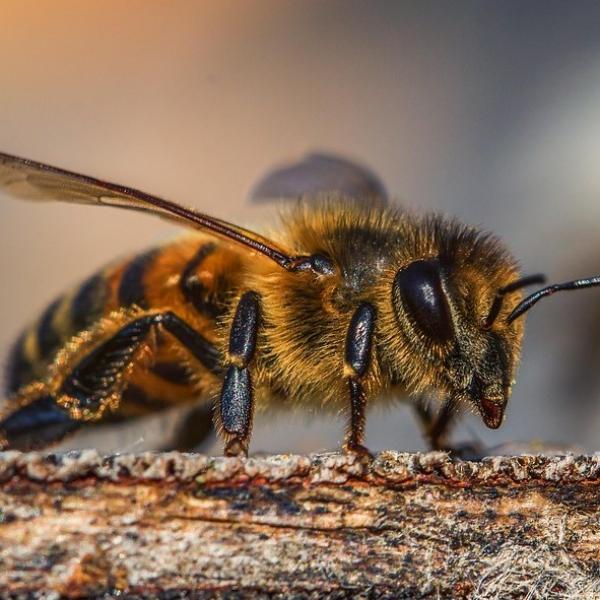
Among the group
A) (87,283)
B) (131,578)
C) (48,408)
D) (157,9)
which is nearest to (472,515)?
(131,578)

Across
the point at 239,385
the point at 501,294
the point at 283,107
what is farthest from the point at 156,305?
the point at 283,107

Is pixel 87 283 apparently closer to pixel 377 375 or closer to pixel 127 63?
pixel 377 375

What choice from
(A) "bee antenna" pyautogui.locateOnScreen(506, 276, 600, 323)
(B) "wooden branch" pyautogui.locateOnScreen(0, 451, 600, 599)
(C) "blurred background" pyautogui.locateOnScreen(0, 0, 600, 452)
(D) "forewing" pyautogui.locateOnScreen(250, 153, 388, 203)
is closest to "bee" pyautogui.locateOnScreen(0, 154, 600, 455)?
(A) "bee antenna" pyautogui.locateOnScreen(506, 276, 600, 323)

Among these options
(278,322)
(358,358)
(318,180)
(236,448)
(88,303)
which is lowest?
(236,448)

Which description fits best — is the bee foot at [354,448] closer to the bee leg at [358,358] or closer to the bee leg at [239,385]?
the bee leg at [358,358]

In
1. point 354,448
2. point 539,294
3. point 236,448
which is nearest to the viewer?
point 354,448

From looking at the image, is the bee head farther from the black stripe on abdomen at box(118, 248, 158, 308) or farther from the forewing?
the forewing

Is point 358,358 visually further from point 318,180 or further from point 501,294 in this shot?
point 318,180

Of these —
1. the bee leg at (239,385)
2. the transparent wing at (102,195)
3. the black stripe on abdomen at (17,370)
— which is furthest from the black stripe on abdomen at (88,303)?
the bee leg at (239,385)
